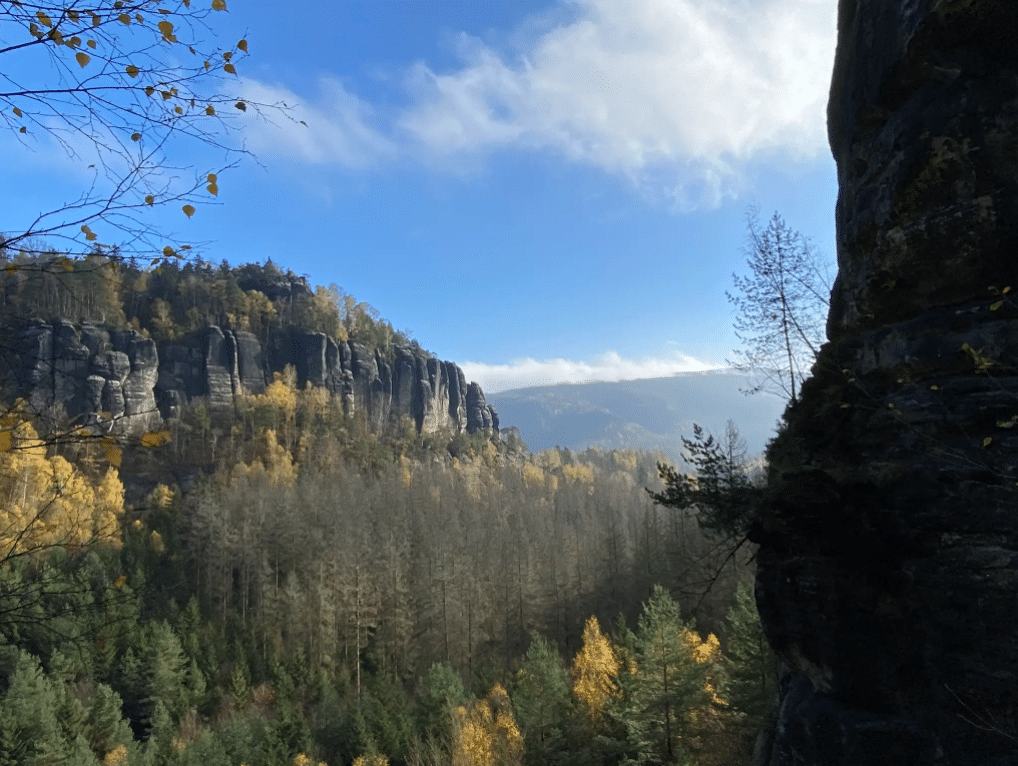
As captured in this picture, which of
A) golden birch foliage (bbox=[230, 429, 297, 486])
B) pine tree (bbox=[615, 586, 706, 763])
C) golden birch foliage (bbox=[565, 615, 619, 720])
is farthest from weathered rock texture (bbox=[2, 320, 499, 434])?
pine tree (bbox=[615, 586, 706, 763])

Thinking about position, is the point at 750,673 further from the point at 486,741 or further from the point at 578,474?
the point at 578,474

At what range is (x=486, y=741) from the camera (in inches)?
623

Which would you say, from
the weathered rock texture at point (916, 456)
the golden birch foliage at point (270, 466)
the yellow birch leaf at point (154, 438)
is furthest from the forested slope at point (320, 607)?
the weathered rock texture at point (916, 456)

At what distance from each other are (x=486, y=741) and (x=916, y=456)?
49.6 ft

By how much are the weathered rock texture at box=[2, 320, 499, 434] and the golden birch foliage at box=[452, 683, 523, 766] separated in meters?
43.4

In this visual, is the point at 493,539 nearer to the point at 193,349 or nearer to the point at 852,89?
the point at 852,89

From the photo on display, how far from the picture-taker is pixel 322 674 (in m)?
26.1

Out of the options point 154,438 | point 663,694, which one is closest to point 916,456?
point 154,438

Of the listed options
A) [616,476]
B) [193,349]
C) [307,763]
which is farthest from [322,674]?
[616,476]

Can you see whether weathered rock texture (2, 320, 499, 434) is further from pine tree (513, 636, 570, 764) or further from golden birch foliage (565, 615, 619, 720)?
golden birch foliage (565, 615, 619, 720)

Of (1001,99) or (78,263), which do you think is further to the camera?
(1001,99)

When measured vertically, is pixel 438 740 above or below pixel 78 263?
below

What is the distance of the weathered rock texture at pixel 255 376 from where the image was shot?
57.9 m

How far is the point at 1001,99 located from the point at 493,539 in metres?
39.9
